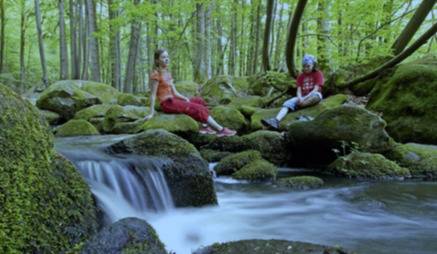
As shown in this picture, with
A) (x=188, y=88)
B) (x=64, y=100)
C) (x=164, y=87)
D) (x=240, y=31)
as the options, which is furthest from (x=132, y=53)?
(x=240, y=31)

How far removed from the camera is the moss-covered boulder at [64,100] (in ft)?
39.8

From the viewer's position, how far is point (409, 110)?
827 cm

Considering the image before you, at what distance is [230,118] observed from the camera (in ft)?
31.4

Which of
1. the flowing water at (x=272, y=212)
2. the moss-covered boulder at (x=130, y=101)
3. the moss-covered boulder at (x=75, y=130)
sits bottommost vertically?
the flowing water at (x=272, y=212)

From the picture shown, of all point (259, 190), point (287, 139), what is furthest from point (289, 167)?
point (259, 190)

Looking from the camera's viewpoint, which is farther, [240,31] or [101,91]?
[240,31]

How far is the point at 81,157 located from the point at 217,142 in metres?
3.33

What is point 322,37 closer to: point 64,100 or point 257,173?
point 257,173

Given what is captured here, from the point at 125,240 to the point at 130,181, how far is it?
2049 millimetres

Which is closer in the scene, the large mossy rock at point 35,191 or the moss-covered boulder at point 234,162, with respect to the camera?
the large mossy rock at point 35,191

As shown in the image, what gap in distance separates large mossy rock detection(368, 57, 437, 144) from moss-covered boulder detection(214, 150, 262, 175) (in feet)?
10.4

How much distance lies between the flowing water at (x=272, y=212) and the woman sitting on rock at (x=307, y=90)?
358 cm

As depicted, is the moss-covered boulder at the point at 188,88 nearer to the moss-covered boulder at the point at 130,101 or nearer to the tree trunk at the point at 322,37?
the moss-covered boulder at the point at 130,101

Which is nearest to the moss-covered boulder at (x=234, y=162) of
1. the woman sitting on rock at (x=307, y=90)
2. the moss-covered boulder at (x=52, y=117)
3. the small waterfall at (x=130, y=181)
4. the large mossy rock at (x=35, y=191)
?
the small waterfall at (x=130, y=181)
